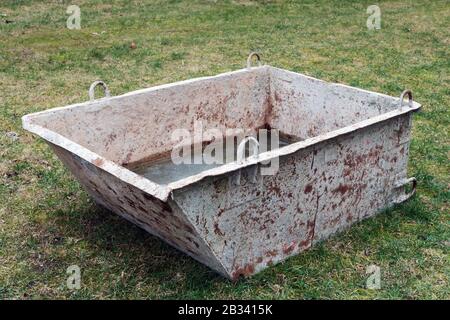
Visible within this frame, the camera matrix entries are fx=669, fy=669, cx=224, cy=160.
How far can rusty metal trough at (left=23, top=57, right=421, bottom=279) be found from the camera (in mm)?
3613

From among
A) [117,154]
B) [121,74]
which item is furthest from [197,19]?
[117,154]

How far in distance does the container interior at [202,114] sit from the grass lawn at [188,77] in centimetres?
57

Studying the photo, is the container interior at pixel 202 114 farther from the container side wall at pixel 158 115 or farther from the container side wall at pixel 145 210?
the container side wall at pixel 145 210

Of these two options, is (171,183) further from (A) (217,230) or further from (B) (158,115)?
(B) (158,115)

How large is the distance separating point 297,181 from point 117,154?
1677mm

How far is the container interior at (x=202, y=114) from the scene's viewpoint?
4809 mm

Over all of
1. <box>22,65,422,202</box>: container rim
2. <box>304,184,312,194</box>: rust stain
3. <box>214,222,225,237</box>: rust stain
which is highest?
<box>22,65,422,202</box>: container rim

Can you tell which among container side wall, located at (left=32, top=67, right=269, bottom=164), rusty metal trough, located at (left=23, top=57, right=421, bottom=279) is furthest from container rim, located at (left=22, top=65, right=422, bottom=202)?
container side wall, located at (left=32, top=67, right=269, bottom=164)

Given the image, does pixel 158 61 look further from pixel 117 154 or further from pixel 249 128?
pixel 117 154

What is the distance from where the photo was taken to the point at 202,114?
221 inches

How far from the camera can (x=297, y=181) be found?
3.95 meters

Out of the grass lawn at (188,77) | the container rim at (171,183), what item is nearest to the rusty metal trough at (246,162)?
the container rim at (171,183)

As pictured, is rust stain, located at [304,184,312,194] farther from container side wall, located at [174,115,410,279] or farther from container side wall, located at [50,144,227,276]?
container side wall, located at [50,144,227,276]
